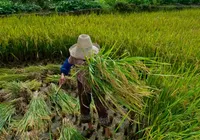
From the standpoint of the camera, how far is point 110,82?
1.63 metres

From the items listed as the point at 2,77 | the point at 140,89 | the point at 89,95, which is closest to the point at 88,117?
the point at 89,95

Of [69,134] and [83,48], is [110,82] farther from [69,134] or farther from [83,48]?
[69,134]

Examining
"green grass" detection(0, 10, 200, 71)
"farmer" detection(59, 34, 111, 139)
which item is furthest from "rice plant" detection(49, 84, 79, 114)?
"green grass" detection(0, 10, 200, 71)

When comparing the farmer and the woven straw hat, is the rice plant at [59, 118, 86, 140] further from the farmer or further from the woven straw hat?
the woven straw hat

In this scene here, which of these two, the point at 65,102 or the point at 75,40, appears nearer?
the point at 65,102

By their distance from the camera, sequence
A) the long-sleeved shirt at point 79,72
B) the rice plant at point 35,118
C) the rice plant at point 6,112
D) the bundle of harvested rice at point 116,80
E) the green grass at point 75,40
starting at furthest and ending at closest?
the green grass at point 75,40
the rice plant at point 6,112
the rice plant at point 35,118
the long-sleeved shirt at point 79,72
the bundle of harvested rice at point 116,80

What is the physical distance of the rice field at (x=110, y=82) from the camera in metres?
1.68

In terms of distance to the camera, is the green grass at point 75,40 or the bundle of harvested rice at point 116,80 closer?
the bundle of harvested rice at point 116,80

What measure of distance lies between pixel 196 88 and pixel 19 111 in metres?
1.14

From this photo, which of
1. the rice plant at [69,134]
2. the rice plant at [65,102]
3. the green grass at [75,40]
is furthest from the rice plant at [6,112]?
the green grass at [75,40]

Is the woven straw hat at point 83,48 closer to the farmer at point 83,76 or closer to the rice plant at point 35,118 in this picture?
the farmer at point 83,76

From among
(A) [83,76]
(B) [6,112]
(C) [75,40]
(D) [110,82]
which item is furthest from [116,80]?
(C) [75,40]

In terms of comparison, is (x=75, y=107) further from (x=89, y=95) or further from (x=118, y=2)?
(x=118, y=2)

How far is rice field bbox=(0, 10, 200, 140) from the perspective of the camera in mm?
1676
